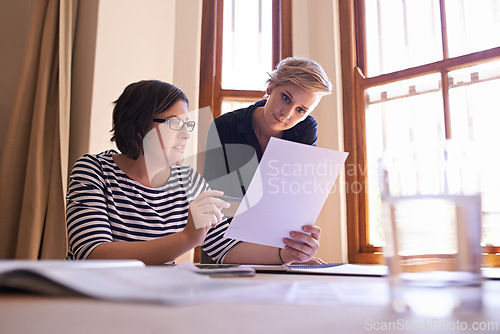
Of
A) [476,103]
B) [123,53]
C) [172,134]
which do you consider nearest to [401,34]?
[476,103]

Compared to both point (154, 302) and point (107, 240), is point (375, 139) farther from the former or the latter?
point (154, 302)

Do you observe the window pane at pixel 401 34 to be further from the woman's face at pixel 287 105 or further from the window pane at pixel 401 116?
the woman's face at pixel 287 105

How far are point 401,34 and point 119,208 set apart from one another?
1.99 meters

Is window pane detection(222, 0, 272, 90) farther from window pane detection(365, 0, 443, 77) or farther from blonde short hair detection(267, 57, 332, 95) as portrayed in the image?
blonde short hair detection(267, 57, 332, 95)

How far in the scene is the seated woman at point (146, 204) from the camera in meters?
0.94

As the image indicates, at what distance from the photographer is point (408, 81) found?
235cm

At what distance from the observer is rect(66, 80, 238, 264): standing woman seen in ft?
3.09

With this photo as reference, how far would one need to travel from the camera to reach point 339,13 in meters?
2.58

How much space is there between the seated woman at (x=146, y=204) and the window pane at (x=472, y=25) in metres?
1.65

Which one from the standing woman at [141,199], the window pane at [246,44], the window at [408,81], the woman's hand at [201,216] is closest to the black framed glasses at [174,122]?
the standing woman at [141,199]

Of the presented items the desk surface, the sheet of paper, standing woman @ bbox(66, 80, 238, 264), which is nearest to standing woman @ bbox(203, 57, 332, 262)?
standing woman @ bbox(66, 80, 238, 264)

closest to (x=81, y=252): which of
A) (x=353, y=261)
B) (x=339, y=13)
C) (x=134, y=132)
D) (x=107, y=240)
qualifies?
(x=107, y=240)

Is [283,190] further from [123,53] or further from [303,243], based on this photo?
[123,53]

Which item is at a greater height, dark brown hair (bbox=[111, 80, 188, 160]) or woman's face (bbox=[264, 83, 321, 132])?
woman's face (bbox=[264, 83, 321, 132])
